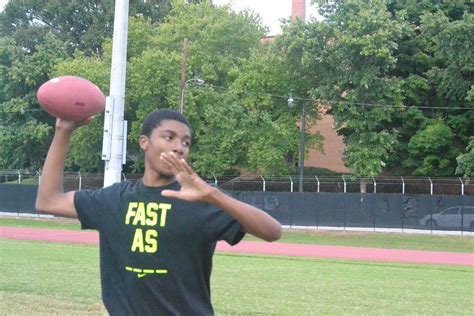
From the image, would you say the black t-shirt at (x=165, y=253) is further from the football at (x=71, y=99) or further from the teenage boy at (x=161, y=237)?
the football at (x=71, y=99)

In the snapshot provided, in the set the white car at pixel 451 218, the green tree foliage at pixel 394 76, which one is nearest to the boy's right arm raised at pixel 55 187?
the white car at pixel 451 218

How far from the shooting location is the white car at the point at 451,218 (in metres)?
34.5

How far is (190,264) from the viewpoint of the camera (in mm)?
3707

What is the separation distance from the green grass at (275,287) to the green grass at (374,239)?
10454 millimetres

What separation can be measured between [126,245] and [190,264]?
1.16ft

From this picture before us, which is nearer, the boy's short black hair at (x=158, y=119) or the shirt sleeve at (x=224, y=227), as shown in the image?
the shirt sleeve at (x=224, y=227)

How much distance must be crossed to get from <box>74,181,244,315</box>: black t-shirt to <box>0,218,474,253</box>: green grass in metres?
27.0

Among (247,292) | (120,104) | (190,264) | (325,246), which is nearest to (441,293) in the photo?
(247,292)

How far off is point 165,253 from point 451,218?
32.8 meters

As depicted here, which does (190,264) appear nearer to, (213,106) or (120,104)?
Result: (120,104)

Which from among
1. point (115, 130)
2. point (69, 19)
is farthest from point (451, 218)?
point (69, 19)

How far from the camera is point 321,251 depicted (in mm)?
26328

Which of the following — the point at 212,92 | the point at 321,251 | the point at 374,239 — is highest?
the point at 212,92

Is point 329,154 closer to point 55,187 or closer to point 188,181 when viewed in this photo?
point 55,187
